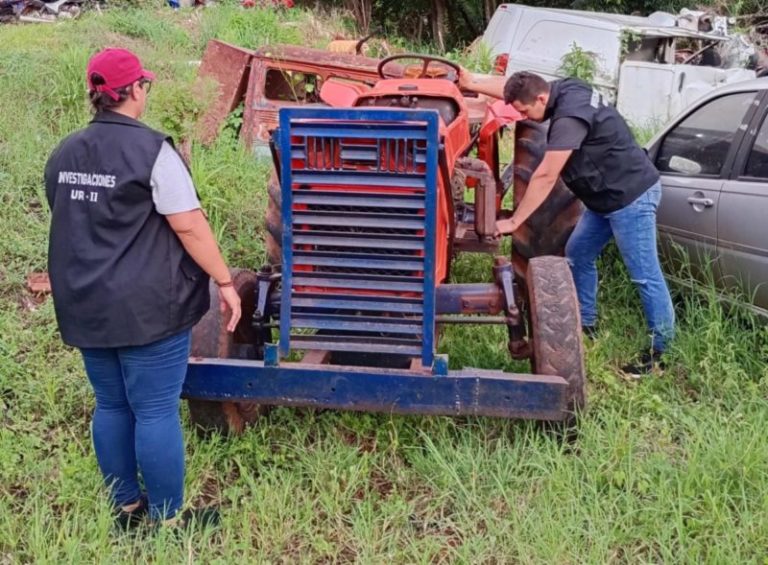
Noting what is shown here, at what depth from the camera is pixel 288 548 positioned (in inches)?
120

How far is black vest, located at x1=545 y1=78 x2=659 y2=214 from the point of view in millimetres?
4191

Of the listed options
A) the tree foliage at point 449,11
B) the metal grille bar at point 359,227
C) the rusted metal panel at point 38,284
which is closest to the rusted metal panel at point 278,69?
the rusted metal panel at point 38,284

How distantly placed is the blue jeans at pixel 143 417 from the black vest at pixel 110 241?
0.11 metres

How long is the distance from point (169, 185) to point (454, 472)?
1.62 m

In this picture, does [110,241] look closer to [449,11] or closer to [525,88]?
[525,88]

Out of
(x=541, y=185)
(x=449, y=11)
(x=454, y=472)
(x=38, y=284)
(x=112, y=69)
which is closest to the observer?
(x=112, y=69)

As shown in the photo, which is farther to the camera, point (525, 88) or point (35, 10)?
point (35, 10)

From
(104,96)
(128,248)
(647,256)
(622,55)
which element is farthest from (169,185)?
(622,55)

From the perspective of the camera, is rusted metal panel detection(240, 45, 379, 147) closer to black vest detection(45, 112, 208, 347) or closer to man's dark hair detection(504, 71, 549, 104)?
man's dark hair detection(504, 71, 549, 104)

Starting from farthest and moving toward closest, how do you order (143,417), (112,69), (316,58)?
(316,58) < (143,417) < (112,69)

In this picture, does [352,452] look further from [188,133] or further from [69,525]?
[188,133]

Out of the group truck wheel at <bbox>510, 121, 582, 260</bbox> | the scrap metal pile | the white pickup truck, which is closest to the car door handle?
truck wheel at <bbox>510, 121, 582, 260</bbox>

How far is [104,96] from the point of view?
2.71 m

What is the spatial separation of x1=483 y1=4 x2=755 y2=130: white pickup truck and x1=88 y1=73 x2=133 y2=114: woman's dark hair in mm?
6792
